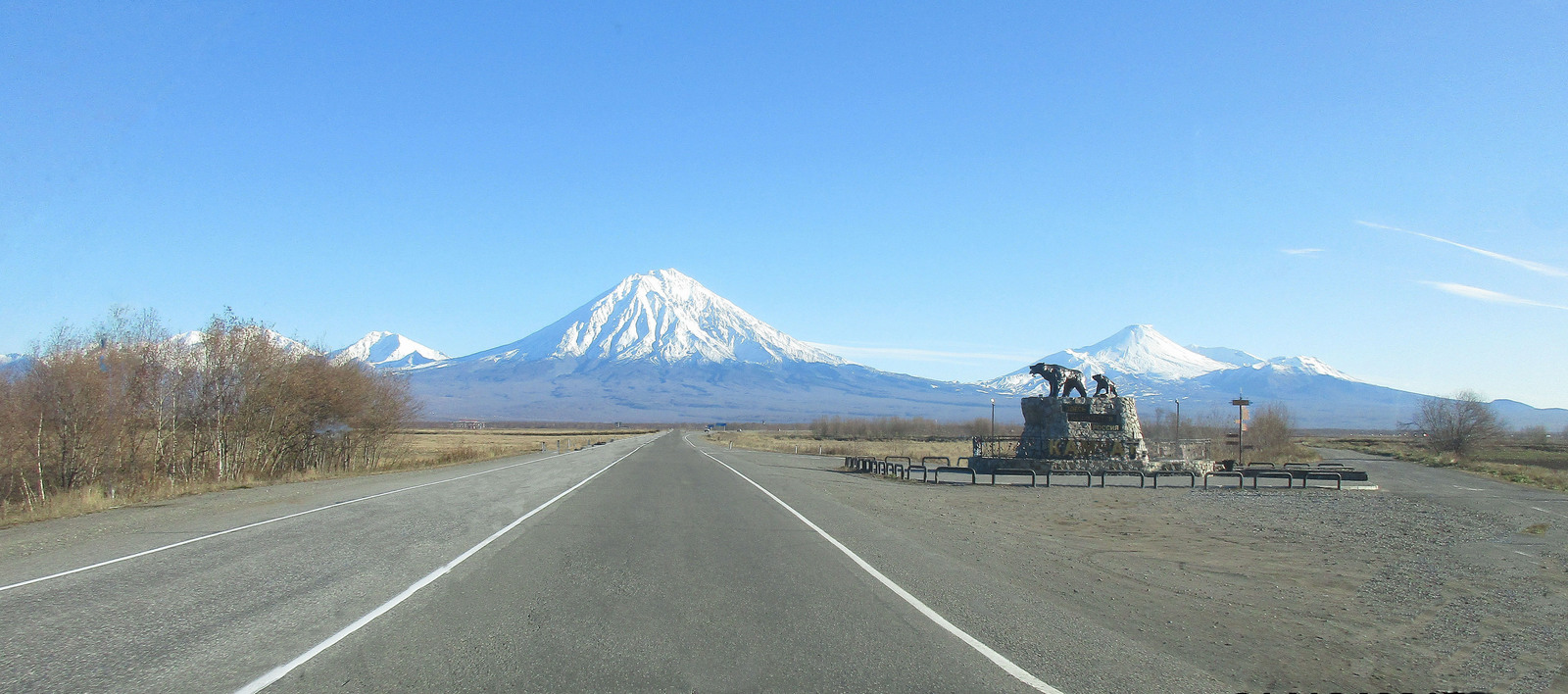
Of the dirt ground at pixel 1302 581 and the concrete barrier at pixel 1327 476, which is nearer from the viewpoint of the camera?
the dirt ground at pixel 1302 581

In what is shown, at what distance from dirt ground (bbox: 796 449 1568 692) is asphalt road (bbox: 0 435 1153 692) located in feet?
5.23

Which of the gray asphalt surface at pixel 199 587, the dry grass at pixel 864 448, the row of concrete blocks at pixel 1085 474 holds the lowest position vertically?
the dry grass at pixel 864 448

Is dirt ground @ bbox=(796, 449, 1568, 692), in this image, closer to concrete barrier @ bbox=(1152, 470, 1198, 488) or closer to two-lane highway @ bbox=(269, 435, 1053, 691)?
two-lane highway @ bbox=(269, 435, 1053, 691)

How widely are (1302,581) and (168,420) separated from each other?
2678cm

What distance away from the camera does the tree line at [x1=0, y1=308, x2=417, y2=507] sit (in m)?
19.3

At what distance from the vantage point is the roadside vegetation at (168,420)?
18.9 meters

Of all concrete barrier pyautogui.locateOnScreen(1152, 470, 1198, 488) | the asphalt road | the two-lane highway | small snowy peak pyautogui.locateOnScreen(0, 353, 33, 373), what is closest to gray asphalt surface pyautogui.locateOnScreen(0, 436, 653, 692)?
the asphalt road

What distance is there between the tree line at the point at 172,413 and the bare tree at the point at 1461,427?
70658 millimetres

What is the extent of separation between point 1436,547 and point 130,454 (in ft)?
94.2

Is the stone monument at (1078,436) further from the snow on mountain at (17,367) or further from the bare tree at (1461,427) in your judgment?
the bare tree at (1461,427)

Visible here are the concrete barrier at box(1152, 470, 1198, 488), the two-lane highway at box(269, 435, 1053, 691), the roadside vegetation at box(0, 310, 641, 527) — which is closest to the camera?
the two-lane highway at box(269, 435, 1053, 691)

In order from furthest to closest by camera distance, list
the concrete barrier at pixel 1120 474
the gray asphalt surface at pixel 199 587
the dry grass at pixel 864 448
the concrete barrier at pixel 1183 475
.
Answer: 1. the dry grass at pixel 864 448
2. the concrete barrier at pixel 1183 475
3. the concrete barrier at pixel 1120 474
4. the gray asphalt surface at pixel 199 587

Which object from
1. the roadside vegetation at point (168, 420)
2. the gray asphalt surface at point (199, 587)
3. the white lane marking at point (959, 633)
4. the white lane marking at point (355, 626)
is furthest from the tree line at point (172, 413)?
the white lane marking at point (959, 633)

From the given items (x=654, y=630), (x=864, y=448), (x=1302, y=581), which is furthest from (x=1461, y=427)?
(x=654, y=630)
